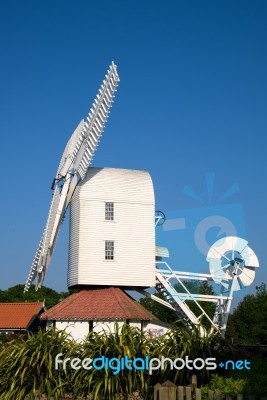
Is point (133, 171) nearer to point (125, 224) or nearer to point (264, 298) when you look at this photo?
point (125, 224)

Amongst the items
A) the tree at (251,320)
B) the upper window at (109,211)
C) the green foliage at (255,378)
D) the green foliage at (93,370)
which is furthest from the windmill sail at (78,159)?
the tree at (251,320)

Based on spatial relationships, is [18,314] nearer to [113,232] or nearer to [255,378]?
[113,232]

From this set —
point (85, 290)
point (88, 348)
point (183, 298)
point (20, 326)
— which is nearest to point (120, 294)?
point (85, 290)

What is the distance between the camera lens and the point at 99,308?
28703mm

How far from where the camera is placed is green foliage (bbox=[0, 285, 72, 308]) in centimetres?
7829

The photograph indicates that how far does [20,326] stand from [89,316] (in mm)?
21708

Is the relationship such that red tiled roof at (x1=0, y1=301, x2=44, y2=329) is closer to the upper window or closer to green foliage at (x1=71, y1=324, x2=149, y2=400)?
the upper window

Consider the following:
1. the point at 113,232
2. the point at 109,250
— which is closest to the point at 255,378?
the point at 109,250

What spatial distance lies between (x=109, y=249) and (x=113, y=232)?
0.94 meters

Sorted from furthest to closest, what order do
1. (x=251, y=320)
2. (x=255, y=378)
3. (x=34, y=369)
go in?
(x=251, y=320) → (x=34, y=369) → (x=255, y=378)

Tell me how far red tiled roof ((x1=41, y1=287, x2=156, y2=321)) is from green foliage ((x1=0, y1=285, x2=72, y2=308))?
4843 cm

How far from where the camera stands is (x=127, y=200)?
3134cm

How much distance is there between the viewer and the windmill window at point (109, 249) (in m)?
30.7

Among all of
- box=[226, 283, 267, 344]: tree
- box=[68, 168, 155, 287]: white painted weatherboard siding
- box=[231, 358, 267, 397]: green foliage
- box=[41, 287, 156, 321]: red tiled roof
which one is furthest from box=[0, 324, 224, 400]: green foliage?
box=[226, 283, 267, 344]: tree
